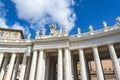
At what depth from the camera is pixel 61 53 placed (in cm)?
2969

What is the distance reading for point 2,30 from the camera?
58469 mm

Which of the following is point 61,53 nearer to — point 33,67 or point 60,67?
point 60,67

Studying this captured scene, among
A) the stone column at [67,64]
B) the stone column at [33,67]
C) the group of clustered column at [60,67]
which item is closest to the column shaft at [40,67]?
the group of clustered column at [60,67]

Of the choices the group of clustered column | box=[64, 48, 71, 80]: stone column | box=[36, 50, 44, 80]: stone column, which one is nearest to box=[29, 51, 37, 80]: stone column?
the group of clustered column

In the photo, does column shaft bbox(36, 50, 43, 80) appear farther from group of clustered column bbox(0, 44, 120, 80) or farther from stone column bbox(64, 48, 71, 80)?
stone column bbox(64, 48, 71, 80)

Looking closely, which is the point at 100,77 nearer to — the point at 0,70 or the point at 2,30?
the point at 0,70

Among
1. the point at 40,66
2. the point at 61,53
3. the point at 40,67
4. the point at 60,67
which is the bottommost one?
the point at 60,67

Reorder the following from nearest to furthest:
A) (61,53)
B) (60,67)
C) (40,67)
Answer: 1. (60,67)
2. (40,67)
3. (61,53)

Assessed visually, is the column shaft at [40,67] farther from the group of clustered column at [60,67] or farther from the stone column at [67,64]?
the stone column at [67,64]

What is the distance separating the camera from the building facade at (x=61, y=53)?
89.1 ft

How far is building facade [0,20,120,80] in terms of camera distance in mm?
27172

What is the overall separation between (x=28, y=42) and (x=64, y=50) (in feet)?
30.1

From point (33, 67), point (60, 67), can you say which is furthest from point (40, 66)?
point (60, 67)

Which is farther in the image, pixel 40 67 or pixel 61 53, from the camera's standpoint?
pixel 61 53
